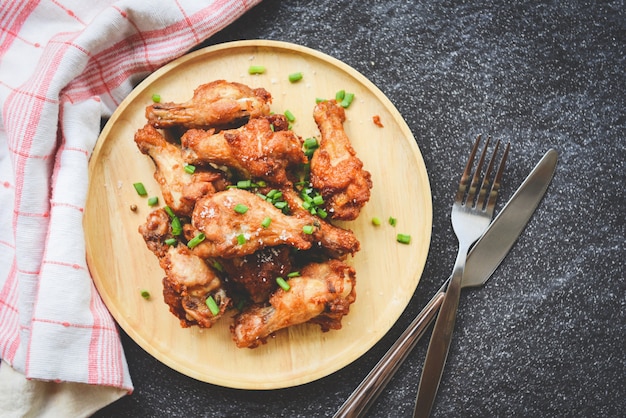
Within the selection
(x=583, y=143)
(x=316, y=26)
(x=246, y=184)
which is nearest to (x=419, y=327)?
(x=246, y=184)

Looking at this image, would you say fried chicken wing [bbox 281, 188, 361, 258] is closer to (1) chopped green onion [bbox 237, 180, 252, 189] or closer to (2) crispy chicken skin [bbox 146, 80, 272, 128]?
(1) chopped green onion [bbox 237, 180, 252, 189]

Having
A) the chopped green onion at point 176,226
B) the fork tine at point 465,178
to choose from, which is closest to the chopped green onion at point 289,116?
the chopped green onion at point 176,226

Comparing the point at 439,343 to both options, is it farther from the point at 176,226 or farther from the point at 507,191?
the point at 176,226

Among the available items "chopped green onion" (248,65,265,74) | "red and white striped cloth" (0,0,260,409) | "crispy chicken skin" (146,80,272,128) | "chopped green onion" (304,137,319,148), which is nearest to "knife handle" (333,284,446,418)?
"chopped green onion" (304,137,319,148)

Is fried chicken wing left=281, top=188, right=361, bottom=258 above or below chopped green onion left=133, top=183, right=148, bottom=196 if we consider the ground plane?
below

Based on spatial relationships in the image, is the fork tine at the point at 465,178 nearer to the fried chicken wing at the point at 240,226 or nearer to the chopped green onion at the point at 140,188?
the fried chicken wing at the point at 240,226

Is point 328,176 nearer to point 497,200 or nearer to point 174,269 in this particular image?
point 174,269

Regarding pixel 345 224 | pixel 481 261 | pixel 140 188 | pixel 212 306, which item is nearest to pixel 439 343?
pixel 481 261
